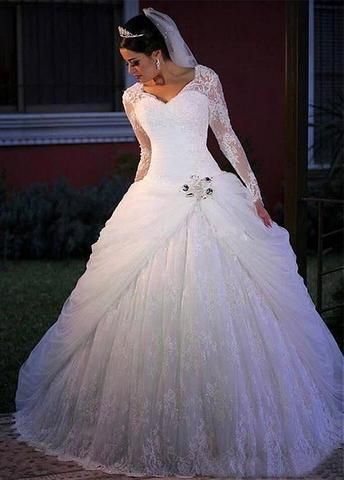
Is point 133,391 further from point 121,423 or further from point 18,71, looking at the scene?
point 18,71

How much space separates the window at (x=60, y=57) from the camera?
34.9 ft

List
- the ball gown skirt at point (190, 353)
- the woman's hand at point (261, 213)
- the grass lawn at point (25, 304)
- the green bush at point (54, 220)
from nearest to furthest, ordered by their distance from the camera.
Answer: the ball gown skirt at point (190, 353) < the woman's hand at point (261, 213) < the grass lawn at point (25, 304) < the green bush at point (54, 220)

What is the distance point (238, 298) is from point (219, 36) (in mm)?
7070

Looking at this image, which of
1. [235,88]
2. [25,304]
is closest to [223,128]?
[25,304]

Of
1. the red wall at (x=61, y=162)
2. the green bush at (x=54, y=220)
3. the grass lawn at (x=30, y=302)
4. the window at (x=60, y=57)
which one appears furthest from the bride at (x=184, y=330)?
the window at (x=60, y=57)

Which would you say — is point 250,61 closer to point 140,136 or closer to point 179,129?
point 140,136

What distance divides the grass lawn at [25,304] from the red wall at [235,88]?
1151 mm

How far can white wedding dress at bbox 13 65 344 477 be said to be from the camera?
14.5ft

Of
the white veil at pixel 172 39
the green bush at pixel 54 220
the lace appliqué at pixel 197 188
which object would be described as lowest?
the green bush at pixel 54 220

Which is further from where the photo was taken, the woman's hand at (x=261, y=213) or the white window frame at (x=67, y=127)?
the white window frame at (x=67, y=127)

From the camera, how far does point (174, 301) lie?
4543 mm

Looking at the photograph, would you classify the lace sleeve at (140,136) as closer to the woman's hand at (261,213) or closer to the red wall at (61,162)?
the woman's hand at (261,213)

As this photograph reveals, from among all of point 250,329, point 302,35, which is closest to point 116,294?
point 250,329

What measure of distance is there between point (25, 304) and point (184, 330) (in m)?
4.00
